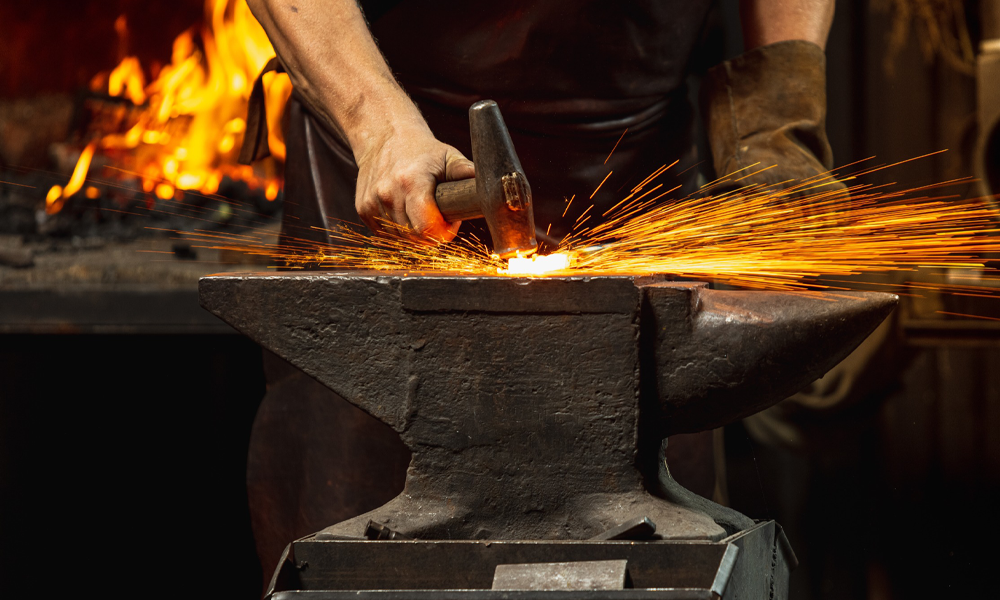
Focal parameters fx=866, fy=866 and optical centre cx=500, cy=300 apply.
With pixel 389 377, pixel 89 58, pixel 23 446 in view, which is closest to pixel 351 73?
pixel 389 377

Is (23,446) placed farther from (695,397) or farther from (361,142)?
(695,397)

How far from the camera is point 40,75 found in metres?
3.97

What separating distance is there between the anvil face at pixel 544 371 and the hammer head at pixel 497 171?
0.13 m

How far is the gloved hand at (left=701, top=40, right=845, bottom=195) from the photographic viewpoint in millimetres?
1636

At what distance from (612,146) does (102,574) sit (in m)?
2.18

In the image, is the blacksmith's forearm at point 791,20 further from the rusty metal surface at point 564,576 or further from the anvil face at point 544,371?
the rusty metal surface at point 564,576

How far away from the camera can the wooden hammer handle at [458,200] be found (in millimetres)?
1231

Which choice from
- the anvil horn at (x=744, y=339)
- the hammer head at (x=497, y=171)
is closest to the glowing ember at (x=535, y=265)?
the hammer head at (x=497, y=171)

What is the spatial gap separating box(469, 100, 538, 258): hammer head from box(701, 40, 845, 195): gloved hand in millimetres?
638

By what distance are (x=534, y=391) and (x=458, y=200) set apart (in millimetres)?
312

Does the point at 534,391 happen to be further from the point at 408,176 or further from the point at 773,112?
the point at 773,112

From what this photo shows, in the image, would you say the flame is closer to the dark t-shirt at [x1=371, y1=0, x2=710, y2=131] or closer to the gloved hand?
the dark t-shirt at [x1=371, y1=0, x2=710, y2=131]

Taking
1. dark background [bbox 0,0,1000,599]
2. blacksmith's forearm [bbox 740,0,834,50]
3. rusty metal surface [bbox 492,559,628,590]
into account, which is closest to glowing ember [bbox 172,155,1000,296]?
blacksmith's forearm [bbox 740,0,834,50]

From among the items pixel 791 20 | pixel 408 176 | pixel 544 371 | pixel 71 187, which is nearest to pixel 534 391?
pixel 544 371
